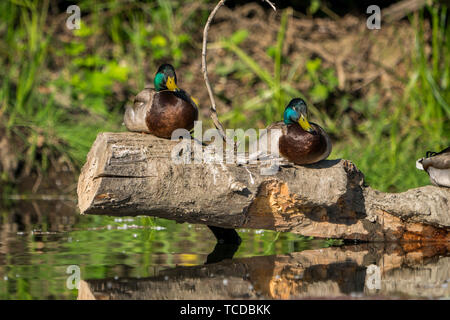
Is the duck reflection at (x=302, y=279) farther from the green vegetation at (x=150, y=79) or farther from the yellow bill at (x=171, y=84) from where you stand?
the green vegetation at (x=150, y=79)

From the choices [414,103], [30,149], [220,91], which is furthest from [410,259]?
[220,91]

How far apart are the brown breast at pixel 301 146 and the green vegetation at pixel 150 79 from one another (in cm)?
183

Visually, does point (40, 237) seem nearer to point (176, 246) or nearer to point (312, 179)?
point (176, 246)

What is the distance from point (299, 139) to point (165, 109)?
731mm

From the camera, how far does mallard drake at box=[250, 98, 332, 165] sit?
3.42 m

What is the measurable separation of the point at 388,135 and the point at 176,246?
3.72 meters

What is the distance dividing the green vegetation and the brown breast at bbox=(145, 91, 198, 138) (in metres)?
2.13

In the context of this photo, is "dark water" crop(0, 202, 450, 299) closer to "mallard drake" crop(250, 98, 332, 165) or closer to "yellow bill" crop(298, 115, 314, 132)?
"mallard drake" crop(250, 98, 332, 165)

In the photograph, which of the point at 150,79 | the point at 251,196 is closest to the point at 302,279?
the point at 251,196

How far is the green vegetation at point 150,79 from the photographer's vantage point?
20.3ft

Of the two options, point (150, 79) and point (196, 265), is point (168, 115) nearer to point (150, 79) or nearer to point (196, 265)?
point (196, 265)

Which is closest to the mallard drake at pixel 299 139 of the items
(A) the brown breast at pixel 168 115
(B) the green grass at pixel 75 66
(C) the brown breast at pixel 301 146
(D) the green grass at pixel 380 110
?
(C) the brown breast at pixel 301 146

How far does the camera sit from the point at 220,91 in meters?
7.65

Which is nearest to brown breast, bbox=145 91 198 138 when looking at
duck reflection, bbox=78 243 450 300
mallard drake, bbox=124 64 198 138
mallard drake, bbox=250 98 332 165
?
mallard drake, bbox=124 64 198 138
